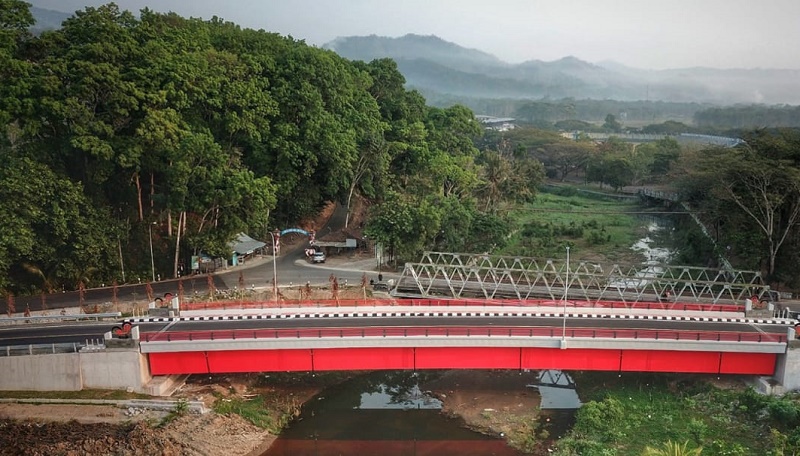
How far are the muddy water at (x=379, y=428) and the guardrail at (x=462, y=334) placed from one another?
4508mm

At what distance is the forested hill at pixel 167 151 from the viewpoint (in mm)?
40312

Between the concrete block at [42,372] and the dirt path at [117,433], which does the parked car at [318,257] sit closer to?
the dirt path at [117,433]

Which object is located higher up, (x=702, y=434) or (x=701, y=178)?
(x=701, y=178)

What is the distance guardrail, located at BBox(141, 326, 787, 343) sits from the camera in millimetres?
30672

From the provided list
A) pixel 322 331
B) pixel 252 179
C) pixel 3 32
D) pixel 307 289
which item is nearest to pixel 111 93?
pixel 3 32

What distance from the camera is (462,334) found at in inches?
1216

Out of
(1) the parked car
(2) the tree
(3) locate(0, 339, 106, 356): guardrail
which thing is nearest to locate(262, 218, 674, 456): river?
(3) locate(0, 339, 106, 356): guardrail

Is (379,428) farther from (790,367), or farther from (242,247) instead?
(242,247)

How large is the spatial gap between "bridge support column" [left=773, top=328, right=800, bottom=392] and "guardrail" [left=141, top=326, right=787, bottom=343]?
488mm

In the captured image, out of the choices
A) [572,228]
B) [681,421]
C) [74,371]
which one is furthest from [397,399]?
[572,228]

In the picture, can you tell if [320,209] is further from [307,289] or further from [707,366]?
[707,366]

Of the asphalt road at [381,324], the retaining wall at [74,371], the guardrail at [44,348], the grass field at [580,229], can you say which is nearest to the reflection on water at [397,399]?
the asphalt road at [381,324]

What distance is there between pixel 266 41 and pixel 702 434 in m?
49.1

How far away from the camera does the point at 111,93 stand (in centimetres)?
4131
